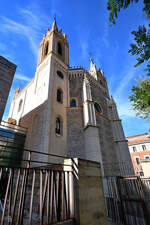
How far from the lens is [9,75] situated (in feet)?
27.0

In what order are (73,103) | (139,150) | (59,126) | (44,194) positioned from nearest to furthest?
(44,194) < (59,126) < (73,103) < (139,150)

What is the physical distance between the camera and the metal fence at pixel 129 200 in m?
6.67

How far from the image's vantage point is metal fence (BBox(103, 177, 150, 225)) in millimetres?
6672

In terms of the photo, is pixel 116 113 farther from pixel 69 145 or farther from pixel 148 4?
pixel 148 4

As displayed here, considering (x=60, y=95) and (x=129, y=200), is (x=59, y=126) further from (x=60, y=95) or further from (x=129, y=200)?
(x=129, y=200)

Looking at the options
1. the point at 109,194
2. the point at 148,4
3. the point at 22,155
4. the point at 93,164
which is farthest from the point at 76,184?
the point at 22,155

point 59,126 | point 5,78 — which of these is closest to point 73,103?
point 59,126

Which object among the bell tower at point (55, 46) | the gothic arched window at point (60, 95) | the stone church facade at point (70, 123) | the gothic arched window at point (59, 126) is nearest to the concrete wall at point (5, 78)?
the stone church facade at point (70, 123)

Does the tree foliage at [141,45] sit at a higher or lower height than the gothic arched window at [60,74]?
lower

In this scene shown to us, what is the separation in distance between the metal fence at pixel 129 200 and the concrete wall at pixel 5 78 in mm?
8969

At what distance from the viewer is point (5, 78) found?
7980mm

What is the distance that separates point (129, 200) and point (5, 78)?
11.2 metres

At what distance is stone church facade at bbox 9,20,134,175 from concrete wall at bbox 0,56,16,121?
445 centimetres

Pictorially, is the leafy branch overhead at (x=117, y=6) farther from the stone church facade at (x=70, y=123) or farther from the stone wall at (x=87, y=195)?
the stone church facade at (x=70, y=123)
